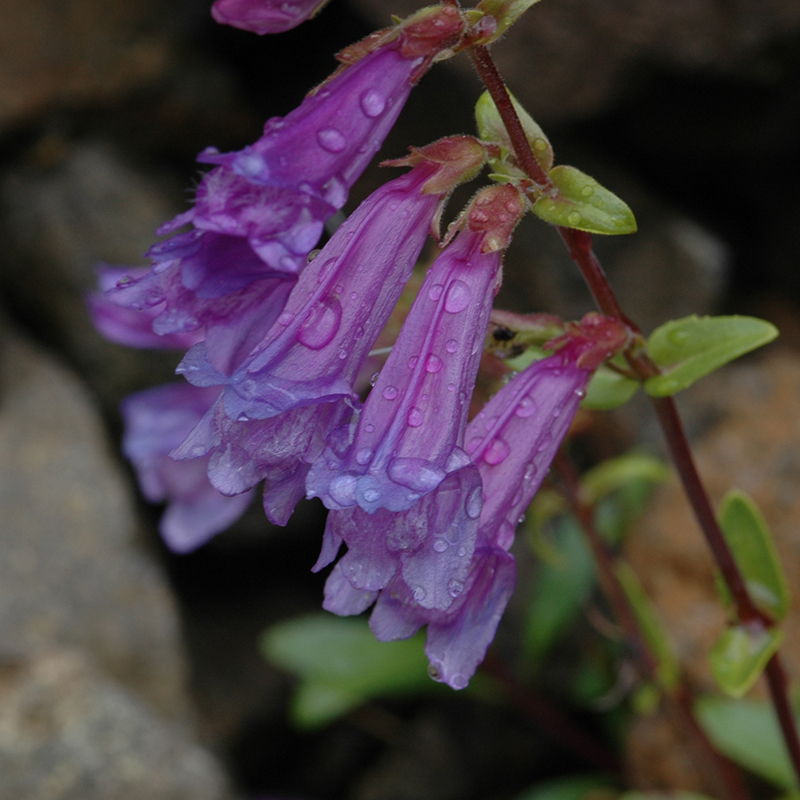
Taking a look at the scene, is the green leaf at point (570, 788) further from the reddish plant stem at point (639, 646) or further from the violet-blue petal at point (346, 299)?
the violet-blue petal at point (346, 299)

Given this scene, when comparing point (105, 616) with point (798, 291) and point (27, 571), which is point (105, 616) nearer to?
point (27, 571)

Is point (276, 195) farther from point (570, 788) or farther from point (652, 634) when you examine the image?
point (570, 788)

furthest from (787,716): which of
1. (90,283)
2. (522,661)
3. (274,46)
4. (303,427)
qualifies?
(274,46)

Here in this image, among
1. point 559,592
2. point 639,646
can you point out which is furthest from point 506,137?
point 559,592

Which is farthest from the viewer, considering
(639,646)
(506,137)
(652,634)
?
(652,634)

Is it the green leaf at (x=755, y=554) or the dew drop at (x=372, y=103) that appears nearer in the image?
the dew drop at (x=372, y=103)

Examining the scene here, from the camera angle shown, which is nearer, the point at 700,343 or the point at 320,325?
the point at 320,325

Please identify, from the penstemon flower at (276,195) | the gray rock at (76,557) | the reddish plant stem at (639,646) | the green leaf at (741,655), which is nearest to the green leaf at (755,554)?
the green leaf at (741,655)
